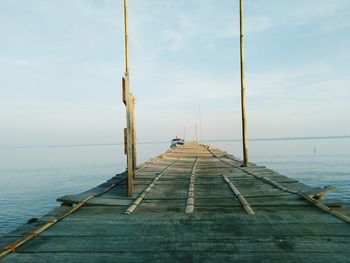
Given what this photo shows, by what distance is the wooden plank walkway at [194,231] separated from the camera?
4789 millimetres

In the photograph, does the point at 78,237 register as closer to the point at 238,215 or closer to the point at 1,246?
the point at 1,246

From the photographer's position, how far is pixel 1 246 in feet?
17.2

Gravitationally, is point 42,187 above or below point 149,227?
below

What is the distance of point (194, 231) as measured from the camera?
233 inches

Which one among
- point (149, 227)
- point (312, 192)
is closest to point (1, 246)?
point (149, 227)

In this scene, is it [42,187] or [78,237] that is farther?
[42,187]

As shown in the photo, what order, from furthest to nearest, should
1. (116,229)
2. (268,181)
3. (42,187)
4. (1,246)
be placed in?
1. (42,187)
2. (268,181)
3. (116,229)
4. (1,246)

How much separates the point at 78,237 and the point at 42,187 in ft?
121

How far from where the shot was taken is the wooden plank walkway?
189 inches

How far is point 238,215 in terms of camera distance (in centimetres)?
702

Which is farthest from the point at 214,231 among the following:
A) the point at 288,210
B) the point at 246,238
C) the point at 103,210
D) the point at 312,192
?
the point at 312,192

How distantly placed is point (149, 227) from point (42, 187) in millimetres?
36998

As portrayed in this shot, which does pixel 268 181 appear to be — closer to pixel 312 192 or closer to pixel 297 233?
pixel 312 192

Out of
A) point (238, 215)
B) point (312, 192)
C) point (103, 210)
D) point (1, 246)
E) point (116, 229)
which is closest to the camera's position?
point (1, 246)
